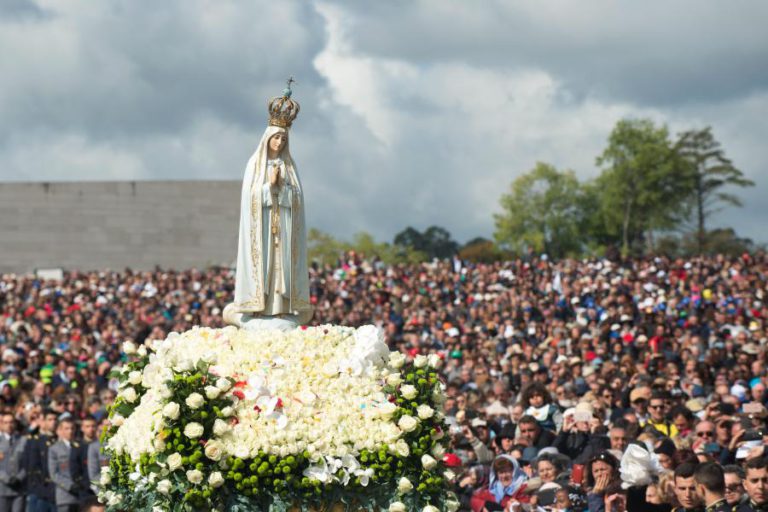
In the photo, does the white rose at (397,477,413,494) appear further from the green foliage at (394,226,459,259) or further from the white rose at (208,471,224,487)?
the green foliage at (394,226,459,259)

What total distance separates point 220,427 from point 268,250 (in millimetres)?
1809

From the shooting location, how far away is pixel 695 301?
25781 mm

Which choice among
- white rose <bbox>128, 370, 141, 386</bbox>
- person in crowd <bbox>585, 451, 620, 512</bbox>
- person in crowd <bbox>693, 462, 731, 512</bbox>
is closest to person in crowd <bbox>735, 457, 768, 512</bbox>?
person in crowd <bbox>693, 462, 731, 512</bbox>

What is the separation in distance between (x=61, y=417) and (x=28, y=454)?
23.1 inches

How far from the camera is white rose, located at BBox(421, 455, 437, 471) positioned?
813cm

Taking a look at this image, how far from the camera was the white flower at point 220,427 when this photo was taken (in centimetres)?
783

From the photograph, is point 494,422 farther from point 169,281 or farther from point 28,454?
point 169,281

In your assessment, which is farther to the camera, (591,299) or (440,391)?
(591,299)

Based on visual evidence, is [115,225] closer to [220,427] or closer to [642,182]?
[642,182]

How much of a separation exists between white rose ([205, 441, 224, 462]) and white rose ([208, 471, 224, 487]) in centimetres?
10

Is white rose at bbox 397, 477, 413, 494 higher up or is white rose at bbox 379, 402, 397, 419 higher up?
white rose at bbox 379, 402, 397, 419

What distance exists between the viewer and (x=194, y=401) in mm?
7781

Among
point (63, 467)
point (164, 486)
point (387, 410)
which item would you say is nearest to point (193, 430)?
point (164, 486)

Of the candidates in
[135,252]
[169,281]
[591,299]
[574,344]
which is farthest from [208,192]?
[574,344]
